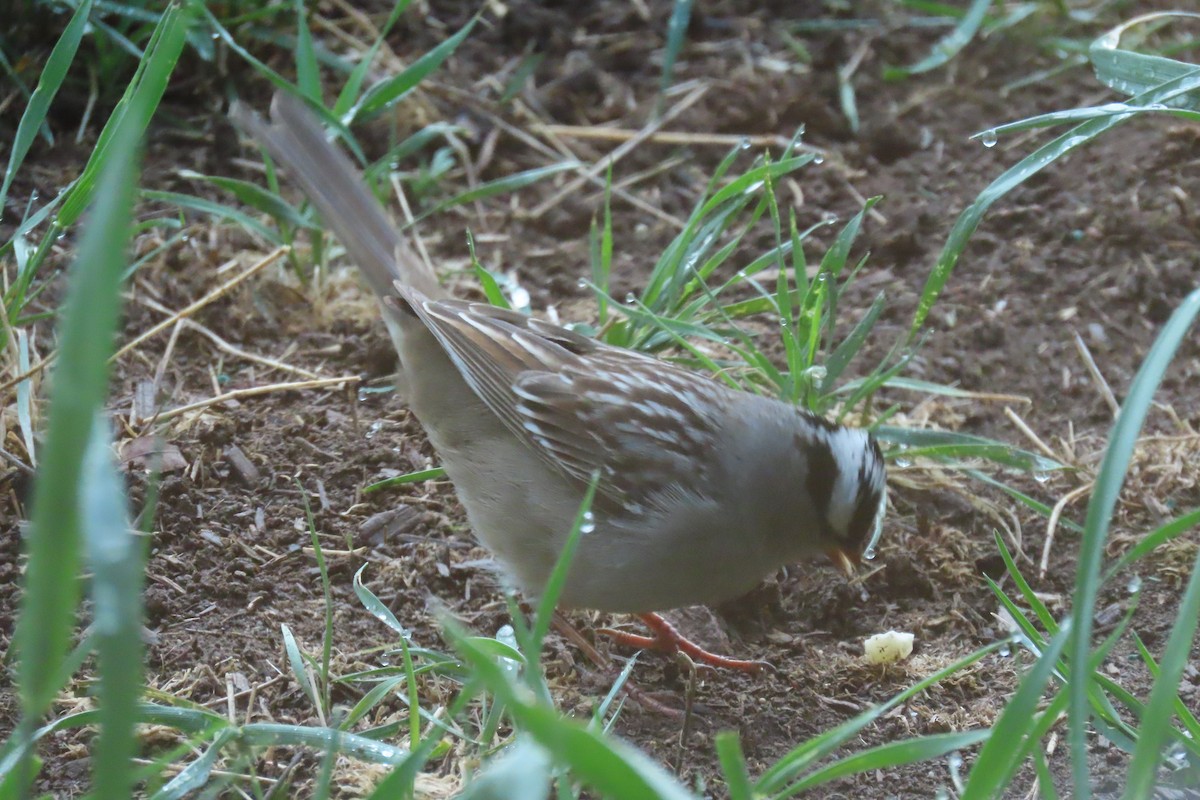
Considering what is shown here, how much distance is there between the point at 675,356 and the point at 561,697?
4.77 ft

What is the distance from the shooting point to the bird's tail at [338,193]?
3.99 meters

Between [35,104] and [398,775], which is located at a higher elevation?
[35,104]

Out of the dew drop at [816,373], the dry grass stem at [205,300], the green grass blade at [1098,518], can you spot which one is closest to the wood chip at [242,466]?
the dry grass stem at [205,300]

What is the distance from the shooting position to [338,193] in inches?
158

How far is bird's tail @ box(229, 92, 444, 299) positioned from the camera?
13.1 feet

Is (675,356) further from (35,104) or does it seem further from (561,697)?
(35,104)

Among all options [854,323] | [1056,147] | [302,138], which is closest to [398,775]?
[1056,147]

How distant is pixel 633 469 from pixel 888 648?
89 cm

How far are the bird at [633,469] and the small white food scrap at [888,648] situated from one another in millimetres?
230

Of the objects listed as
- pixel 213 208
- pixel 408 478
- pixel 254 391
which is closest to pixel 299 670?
pixel 408 478

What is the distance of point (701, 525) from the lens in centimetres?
325

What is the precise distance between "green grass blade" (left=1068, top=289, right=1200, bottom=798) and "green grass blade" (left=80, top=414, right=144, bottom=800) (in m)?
1.44

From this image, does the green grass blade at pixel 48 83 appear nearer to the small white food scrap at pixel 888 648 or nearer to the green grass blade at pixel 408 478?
the green grass blade at pixel 408 478

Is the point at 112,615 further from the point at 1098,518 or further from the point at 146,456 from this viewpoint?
the point at 146,456
